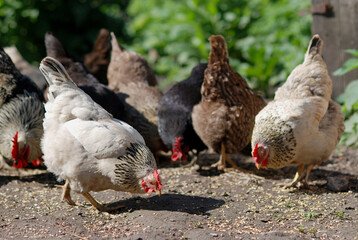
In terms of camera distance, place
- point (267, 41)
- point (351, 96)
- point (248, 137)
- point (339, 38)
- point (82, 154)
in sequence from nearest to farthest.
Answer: point (82, 154), point (248, 137), point (351, 96), point (339, 38), point (267, 41)

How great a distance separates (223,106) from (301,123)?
3.04ft

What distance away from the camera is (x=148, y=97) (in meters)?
5.55

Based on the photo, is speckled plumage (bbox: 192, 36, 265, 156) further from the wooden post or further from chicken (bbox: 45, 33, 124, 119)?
the wooden post

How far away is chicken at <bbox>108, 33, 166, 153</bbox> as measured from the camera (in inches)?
209

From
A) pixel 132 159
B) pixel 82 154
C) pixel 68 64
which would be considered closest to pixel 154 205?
pixel 132 159

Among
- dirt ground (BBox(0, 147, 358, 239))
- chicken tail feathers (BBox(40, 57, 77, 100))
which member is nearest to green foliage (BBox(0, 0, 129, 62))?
dirt ground (BBox(0, 147, 358, 239))

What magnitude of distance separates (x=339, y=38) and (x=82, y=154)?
411 centimetres

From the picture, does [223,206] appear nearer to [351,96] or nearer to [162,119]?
[162,119]

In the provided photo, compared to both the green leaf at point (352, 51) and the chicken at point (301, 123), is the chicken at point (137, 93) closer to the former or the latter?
A: the chicken at point (301, 123)

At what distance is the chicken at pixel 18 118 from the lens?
14.7 ft

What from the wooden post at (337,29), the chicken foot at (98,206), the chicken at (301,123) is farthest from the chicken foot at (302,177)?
the wooden post at (337,29)

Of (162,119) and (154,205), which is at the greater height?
(162,119)

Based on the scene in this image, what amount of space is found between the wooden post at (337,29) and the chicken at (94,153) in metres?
3.57

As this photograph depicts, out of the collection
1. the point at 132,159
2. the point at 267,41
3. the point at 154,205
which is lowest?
the point at 154,205
